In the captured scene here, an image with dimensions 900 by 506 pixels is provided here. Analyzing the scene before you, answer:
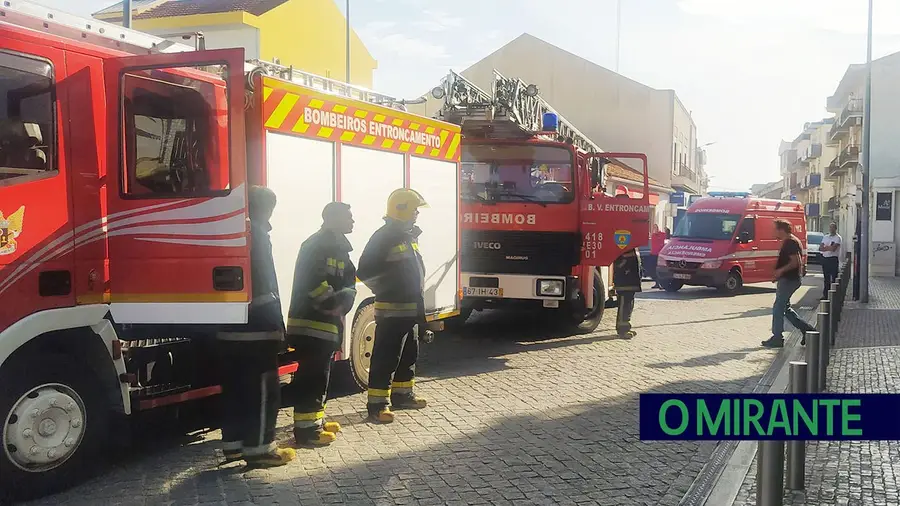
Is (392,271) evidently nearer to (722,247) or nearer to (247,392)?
(247,392)

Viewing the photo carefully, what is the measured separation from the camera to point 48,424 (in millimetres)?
4891

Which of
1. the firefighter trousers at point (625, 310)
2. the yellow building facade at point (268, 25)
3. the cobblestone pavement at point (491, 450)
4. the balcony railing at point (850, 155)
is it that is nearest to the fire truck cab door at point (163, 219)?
the cobblestone pavement at point (491, 450)

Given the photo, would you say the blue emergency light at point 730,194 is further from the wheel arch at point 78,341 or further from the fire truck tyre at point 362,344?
the wheel arch at point 78,341

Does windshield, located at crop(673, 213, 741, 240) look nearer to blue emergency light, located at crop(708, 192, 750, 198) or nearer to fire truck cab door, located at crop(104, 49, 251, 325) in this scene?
blue emergency light, located at crop(708, 192, 750, 198)

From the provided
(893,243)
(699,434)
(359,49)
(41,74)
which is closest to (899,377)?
(699,434)

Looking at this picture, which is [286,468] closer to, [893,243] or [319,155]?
[319,155]

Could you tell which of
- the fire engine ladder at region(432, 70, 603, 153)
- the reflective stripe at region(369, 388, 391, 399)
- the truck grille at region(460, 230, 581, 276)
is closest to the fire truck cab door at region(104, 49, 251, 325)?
the reflective stripe at region(369, 388, 391, 399)

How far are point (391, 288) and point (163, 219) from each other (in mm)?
2034

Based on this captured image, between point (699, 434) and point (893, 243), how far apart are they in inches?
1117

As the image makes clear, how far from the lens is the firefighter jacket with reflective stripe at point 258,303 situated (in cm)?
540

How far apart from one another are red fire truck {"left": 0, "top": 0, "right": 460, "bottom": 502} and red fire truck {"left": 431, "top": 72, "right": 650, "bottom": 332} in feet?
16.8

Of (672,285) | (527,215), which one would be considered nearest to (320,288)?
(527,215)

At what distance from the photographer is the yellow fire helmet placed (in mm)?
6844

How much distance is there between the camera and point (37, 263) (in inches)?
192
